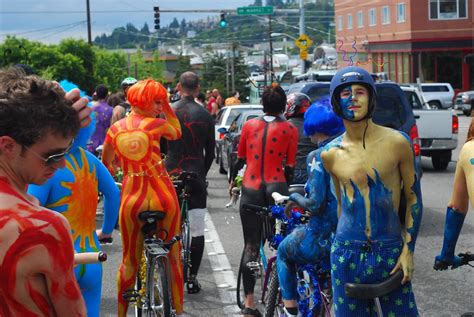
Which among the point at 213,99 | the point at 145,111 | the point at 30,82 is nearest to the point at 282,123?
the point at 145,111

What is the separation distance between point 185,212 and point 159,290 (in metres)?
2.10

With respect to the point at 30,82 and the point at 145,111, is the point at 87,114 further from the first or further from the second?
the point at 145,111

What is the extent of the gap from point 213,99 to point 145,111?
2572 centimetres

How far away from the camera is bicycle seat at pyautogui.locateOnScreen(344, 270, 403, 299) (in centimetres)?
462

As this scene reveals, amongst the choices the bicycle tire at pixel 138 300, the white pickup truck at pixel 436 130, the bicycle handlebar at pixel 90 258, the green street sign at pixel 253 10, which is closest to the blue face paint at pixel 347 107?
the bicycle handlebar at pixel 90 258

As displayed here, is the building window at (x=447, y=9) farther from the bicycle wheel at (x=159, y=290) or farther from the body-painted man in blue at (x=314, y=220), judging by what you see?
the body-painted man in blue at (x=314, y=220)

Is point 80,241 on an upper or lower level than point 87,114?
lower

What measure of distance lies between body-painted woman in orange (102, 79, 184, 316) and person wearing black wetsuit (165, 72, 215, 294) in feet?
3.90

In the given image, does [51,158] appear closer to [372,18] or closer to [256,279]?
[256,279]

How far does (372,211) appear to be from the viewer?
4.73 m

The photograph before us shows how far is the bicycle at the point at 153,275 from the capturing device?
20.8 ft

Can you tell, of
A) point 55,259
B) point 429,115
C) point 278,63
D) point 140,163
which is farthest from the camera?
point 278,63

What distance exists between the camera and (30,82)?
293 cm

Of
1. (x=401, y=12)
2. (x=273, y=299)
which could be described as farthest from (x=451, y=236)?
(x=401, y=12)
